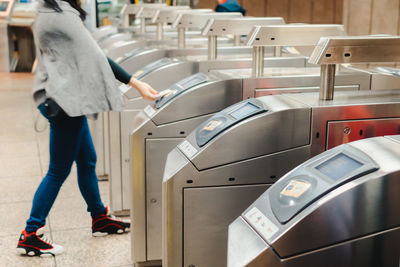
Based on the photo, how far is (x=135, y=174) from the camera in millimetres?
2383

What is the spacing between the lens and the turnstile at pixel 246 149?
5.59 ft

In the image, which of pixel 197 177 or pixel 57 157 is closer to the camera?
pixel 197 177

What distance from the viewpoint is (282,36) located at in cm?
222

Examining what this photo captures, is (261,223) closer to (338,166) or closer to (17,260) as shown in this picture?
(338,166)

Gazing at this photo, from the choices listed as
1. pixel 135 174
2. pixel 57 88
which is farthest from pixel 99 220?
pixel 57 88

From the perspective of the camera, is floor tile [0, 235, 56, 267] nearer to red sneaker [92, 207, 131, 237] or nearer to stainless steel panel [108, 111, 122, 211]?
red sneaker [92, 207, 131, 237]

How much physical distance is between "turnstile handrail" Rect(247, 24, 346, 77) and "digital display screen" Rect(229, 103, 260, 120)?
0.43 m

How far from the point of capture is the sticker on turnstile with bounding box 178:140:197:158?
1.80 m

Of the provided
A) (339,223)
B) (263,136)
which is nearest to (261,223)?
(339,223)

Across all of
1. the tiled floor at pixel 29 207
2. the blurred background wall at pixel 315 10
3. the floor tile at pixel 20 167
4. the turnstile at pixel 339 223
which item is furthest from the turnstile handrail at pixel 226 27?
the floor tile at pixel 20 167

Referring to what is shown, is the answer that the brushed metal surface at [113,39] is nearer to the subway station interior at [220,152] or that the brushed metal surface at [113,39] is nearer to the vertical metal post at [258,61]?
the subway station interior at [220,152]

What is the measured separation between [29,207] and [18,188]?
0.43 m

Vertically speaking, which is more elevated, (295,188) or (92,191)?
(295,188)

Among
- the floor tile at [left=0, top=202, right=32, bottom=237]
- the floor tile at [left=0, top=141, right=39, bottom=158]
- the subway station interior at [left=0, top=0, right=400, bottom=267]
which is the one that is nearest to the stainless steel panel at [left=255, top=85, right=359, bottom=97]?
the subway station interior at [left=0, top=0, right=400, bottom=267]
